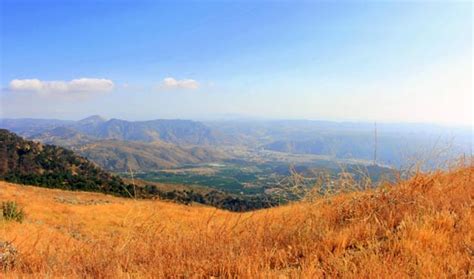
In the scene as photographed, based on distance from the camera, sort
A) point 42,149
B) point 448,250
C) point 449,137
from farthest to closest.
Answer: point 42,149 < point 449,137 < point 448,250

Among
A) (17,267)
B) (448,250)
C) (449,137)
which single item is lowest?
(17,267)

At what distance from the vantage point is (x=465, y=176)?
6.01 metres

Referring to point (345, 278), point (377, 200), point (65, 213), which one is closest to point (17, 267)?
point (345, 278)

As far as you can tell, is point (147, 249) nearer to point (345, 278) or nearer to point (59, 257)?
point (59, 257)

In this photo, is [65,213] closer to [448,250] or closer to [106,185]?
[448,250]

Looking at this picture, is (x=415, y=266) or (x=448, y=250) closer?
(x=415, y=266)

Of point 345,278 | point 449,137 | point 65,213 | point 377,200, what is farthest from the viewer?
point 65,213

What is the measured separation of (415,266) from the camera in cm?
276

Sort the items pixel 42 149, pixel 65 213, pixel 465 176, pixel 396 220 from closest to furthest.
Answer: pixel 396 220, pixel 465 176, pixel 65 213, pixel 42 149

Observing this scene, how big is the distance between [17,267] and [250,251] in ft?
8.45

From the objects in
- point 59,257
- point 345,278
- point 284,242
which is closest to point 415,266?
point 345,278

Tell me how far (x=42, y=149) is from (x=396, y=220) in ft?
299

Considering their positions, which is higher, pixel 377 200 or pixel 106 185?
pixel 377 200

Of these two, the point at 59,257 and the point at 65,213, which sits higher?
the point at 59,257
